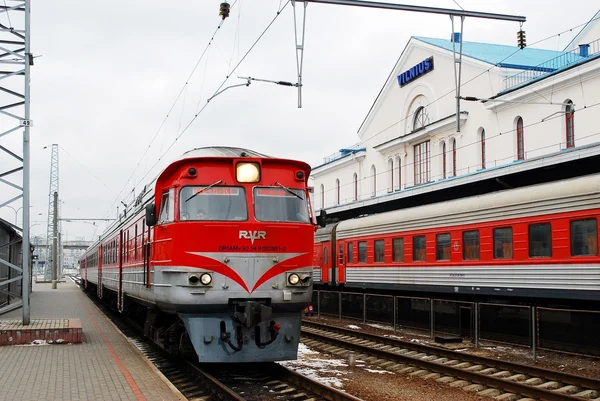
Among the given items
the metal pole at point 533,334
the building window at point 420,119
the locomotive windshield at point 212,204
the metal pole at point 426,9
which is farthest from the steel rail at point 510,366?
the building window at point 420,119

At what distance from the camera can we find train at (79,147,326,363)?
10.0m

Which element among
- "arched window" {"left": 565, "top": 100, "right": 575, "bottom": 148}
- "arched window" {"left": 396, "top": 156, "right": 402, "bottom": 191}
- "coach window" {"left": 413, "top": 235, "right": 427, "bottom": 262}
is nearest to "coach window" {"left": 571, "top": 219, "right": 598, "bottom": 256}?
"coach window" {"left": 413, "top": 235, "right": 427, "bottom": 262}

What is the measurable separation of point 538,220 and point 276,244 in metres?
6.76

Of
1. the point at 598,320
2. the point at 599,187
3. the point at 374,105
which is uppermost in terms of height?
the point at 374,105

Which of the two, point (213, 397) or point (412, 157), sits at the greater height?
point (412, 157)

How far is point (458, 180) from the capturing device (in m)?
21.2

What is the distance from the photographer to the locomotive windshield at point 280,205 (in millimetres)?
10594

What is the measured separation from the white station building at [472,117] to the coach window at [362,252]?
105 inches

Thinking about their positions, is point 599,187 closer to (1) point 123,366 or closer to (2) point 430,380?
(2) point 430,380

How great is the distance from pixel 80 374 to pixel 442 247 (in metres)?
10.6

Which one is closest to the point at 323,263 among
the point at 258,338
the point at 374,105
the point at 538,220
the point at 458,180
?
the point at 458,180

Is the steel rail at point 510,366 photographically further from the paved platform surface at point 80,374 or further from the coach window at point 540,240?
the paved platform surface at point 80,374

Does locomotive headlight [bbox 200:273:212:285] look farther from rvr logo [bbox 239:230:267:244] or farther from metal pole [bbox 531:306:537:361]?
metal pole [bbox 531:306:537:361]

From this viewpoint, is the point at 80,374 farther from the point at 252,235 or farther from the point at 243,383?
the point at 252,235
